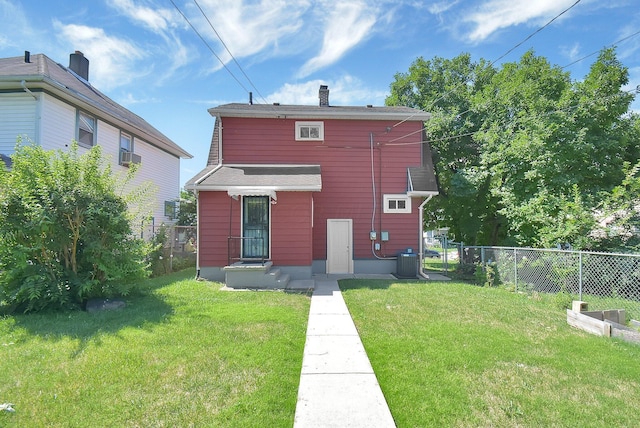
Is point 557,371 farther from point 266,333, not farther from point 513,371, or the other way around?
point 266,333

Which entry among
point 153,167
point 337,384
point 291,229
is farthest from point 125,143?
point 337,384

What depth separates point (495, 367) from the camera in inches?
145

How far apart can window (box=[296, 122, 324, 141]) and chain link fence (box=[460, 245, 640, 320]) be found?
707 centimetres

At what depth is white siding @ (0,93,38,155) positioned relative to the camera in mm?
9328

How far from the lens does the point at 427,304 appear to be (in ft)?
21.9

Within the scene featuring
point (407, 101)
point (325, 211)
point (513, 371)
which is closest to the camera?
point (513, 371)

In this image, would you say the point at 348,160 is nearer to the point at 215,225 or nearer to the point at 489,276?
the point at 215,225

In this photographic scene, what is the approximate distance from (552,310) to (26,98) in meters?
14.6

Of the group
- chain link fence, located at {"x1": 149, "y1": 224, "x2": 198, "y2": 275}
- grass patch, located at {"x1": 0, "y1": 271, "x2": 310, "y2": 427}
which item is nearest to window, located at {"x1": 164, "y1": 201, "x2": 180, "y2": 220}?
chain link fence, located at {"x1": 149, "y1": 224, "x2": 198, "y2": 275}

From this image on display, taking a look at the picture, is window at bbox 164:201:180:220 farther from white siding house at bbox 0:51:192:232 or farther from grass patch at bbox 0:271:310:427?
grass patch at bbox 0:271:310:427

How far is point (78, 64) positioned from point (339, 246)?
14.1 meters

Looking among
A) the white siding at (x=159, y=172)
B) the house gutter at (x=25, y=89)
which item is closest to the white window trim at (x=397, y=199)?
the white siding at (x=159, y=172)

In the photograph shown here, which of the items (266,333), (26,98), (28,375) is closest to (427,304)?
(266,333)

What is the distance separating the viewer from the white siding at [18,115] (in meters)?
9.33
